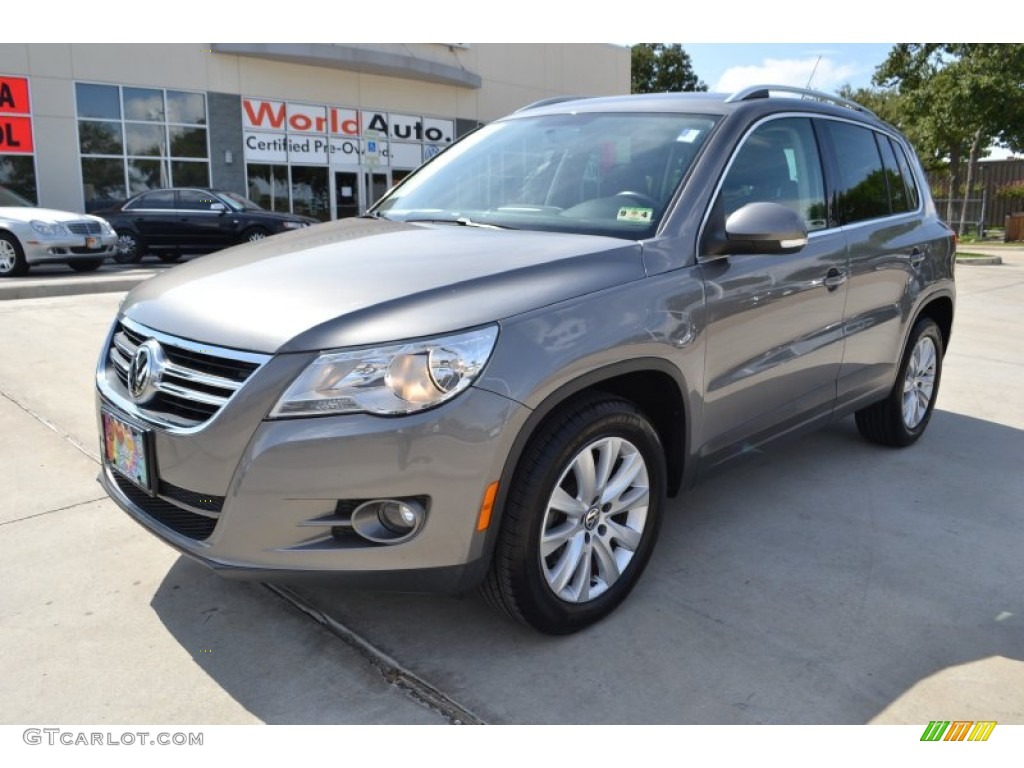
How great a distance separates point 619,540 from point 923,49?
28.1 meters

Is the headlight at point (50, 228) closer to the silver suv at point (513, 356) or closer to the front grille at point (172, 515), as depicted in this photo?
the silver suv at point (513, 356)

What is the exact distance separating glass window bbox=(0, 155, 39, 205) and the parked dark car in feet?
12.4

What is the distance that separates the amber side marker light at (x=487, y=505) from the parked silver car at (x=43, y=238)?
495 inches

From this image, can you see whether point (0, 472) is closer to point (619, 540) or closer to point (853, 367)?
point (619, 540)

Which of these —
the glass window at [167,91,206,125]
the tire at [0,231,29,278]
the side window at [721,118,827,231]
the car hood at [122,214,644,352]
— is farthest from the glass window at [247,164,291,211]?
the car hood at [122,214,644,352]

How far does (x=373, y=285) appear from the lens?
2.65 m

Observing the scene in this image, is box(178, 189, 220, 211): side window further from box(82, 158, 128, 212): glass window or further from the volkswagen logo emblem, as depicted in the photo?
the volkswagen logo emblem

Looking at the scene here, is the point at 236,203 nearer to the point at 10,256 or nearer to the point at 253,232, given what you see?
the point at 253,232

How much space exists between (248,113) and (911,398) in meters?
20.4

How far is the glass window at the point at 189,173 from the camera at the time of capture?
21183 mm

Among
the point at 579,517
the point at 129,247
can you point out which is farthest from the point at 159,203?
the point at 579,517

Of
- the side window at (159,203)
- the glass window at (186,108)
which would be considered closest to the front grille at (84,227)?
the side window at (159,203)

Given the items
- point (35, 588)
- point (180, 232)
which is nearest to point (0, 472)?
point (35, 588)

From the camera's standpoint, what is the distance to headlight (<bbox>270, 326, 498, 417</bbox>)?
2.38 m
